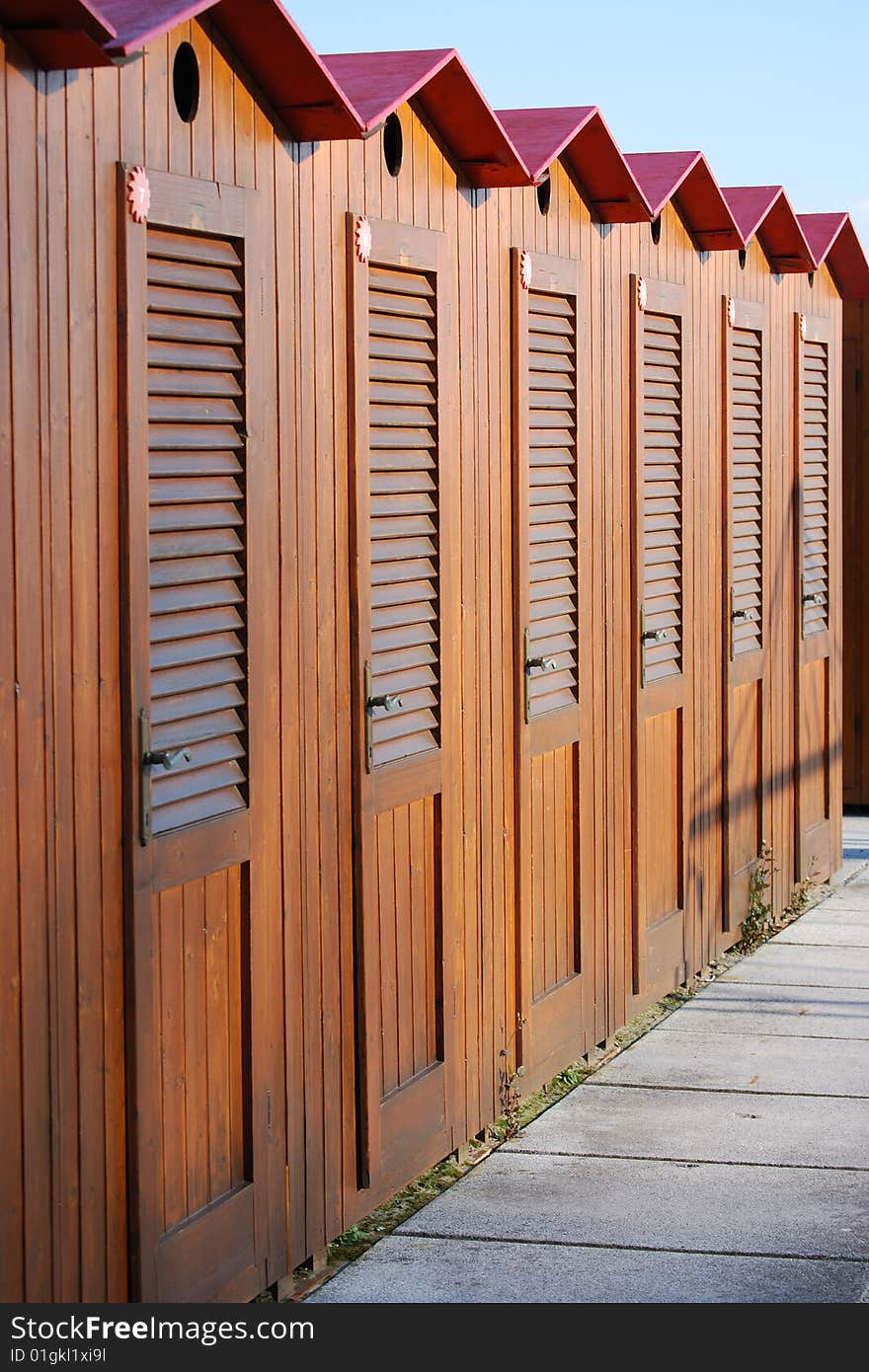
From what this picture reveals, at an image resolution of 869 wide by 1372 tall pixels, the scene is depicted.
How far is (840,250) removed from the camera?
10469mm

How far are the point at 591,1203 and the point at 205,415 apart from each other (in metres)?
2.54

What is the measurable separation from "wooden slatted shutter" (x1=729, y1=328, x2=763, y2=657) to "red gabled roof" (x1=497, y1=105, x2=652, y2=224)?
184 cm

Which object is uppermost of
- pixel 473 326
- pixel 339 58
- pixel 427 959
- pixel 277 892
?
pixel 339 58

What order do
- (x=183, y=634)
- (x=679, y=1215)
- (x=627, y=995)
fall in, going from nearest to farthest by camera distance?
(x=183, y=634), (x=679, y=1215), (x=627, y=995)

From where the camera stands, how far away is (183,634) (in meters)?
4.27

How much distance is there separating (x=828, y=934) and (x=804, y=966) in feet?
2.44

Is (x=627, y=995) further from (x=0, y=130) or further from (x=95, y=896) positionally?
(x=0, y=130)

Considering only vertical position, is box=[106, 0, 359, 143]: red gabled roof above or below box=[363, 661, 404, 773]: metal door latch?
above

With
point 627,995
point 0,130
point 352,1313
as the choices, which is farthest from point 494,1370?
point 627,995

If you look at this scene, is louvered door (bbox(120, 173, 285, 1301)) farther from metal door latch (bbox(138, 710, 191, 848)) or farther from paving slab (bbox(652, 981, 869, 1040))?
paving slab (bbox(652, 981, 869, 1040))

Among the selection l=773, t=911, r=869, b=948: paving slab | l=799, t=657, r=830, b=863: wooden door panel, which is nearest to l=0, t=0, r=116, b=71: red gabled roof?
l=773, t=911, r=869, b=948: paving slab

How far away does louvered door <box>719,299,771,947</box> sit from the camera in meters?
8.88

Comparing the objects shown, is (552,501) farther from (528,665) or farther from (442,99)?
(442,99)

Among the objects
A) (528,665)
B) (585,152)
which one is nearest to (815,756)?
(528,665)
